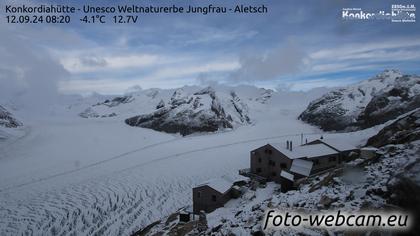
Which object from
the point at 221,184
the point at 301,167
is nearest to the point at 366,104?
the point at 301,167

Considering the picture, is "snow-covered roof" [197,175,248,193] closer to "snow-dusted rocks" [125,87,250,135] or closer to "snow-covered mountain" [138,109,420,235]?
"snow-covered mountain" [138,109,420,235]

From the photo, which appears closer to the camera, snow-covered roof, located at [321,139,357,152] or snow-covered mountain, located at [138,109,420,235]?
snow-covered mountain, located at [138,109,420,235]

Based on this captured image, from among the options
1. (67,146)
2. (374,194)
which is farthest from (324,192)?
(67,146)

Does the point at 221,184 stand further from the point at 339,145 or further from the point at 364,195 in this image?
the point at 364,195

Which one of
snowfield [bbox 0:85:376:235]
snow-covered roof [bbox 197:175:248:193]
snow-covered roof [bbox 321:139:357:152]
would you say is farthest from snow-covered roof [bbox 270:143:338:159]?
snowfield [bbox 0:85:376:235]

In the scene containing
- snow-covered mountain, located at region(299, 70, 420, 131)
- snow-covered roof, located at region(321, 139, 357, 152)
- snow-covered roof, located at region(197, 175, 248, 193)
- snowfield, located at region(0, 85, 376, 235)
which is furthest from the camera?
snow-covered mountain, located at region(299, 70, 420, 131)

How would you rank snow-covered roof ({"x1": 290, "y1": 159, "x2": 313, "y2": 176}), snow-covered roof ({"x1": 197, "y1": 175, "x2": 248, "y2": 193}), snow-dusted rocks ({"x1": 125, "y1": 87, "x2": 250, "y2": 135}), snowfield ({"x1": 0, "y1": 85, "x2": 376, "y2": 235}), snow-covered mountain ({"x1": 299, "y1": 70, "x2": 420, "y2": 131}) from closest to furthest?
snow-covered roof ({"x1": 197, "y1": 175, "x2": 248, "y2": 193}) → snowfield ({"x1": 0, "y1": 85, "x2": 376, "y2": 235}) → snow-covered roof ({"x1": 290, "y1": 159, "x2": 313, "y2": 176}) → snow-covered mountain ({"x1": 299, "y1": 70, "x2": 420, "y2": 131}) → snow-dusted rocks ({"x1": 125, "y1": 87, "x2": 250, "y2": 135})


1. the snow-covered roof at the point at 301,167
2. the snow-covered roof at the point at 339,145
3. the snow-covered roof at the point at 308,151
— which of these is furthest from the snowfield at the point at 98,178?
the snow-covered roof at the point at 301,167
